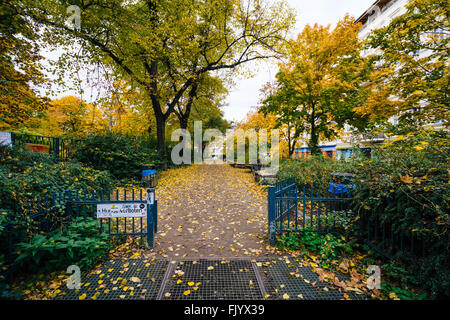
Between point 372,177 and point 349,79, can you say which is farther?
point 349,79

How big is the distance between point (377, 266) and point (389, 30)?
10.1 meters

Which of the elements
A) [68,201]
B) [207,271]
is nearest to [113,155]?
[68,201]

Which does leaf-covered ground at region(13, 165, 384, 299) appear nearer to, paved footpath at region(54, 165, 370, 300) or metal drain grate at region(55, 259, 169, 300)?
paved footpath at region(54, 165, 370, 300)

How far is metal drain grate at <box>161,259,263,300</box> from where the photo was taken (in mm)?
2611

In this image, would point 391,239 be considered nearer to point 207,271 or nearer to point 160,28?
point 207,271

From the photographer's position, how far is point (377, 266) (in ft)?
10.1

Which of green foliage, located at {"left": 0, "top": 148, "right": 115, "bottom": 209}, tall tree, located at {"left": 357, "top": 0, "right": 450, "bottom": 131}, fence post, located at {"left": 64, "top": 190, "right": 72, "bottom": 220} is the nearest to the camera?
green foliage, located at {"left": 0, "top": 148, "right": 115, "bottom": 209}

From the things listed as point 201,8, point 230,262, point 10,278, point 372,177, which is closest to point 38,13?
point 201,8

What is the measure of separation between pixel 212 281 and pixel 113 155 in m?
9.14

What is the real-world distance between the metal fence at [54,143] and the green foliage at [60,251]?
6134 mm

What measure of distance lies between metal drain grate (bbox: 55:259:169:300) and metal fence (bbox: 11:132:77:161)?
7.03 meters

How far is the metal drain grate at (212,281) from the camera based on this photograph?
2611 mm

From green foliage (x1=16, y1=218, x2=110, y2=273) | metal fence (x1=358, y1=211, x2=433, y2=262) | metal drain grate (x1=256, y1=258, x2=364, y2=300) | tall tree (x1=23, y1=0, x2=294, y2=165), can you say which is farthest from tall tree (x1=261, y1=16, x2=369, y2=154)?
green foliage (x1=16, y1=218, x2=110, y2=273)
